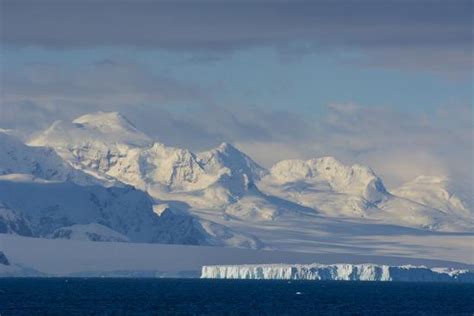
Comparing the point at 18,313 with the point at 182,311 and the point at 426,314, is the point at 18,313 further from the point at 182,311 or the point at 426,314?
the point at 426,314

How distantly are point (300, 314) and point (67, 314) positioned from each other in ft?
100

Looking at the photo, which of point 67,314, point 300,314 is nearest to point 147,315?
point 67,314

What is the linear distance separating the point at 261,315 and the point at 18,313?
30.5m

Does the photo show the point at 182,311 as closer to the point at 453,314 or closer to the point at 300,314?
the point at 300,314

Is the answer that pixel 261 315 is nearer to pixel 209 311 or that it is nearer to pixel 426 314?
pixel 209 311

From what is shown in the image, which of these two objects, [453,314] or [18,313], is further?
[453,314]

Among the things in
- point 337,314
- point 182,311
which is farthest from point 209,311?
point 337,314

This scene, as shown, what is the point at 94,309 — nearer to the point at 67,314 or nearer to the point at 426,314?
the point at 67,314

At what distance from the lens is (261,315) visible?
19062 cm

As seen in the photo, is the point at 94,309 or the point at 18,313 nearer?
the point at 18,313

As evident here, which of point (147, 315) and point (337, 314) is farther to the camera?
point (337, 314)

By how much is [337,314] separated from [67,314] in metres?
36.1

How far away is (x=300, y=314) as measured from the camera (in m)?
195

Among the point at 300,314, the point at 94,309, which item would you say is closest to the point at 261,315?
the point at 300,314
